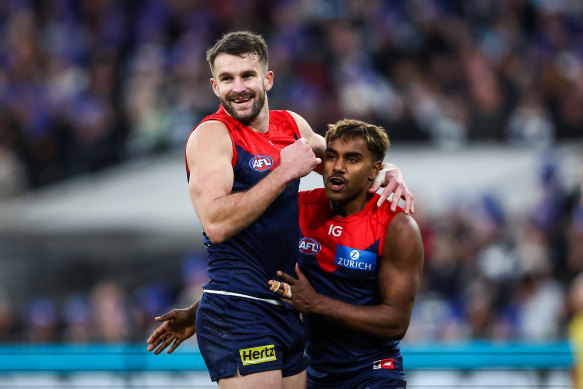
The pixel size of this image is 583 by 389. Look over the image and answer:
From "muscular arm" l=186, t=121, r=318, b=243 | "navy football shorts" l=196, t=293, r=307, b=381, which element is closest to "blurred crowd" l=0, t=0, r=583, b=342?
"navy football shorts" l=196, t=293, r=307, b=381

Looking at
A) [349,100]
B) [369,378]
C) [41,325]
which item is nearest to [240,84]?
Result: [369,378]

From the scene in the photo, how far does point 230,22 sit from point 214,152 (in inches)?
369

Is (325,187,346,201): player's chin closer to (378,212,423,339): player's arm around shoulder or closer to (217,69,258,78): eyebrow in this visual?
(378,212,423,339): player's arm around shoulder

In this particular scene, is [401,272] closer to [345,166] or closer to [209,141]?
[345,166]

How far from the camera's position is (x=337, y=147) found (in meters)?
4.02

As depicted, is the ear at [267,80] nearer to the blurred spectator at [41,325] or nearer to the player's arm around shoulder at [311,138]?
the player's arm around shoulder at [311,138]

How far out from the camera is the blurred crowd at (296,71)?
33.1ft

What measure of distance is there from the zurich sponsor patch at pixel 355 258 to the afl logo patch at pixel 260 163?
617 millimetres

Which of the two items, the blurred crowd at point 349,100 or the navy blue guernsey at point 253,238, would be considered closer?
the navy blue guernsey at point 253,238

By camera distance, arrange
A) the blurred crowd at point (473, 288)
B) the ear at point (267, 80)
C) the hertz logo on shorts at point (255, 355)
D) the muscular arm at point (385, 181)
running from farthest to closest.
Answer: the blurred crowd at point (473, 288), the muscular arm at point (385, 181), the ear at point (267, 80), the hertz logo on shorts at point (255, 355)

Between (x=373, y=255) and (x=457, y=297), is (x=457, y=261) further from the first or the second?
(x=373, y=255)

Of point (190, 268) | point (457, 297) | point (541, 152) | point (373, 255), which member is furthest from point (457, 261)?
point (373, 255)

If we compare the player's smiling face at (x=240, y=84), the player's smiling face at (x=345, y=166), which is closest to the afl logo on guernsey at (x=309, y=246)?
the player's smiling face at (x=345, y=166)

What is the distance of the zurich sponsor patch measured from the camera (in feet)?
13.2
